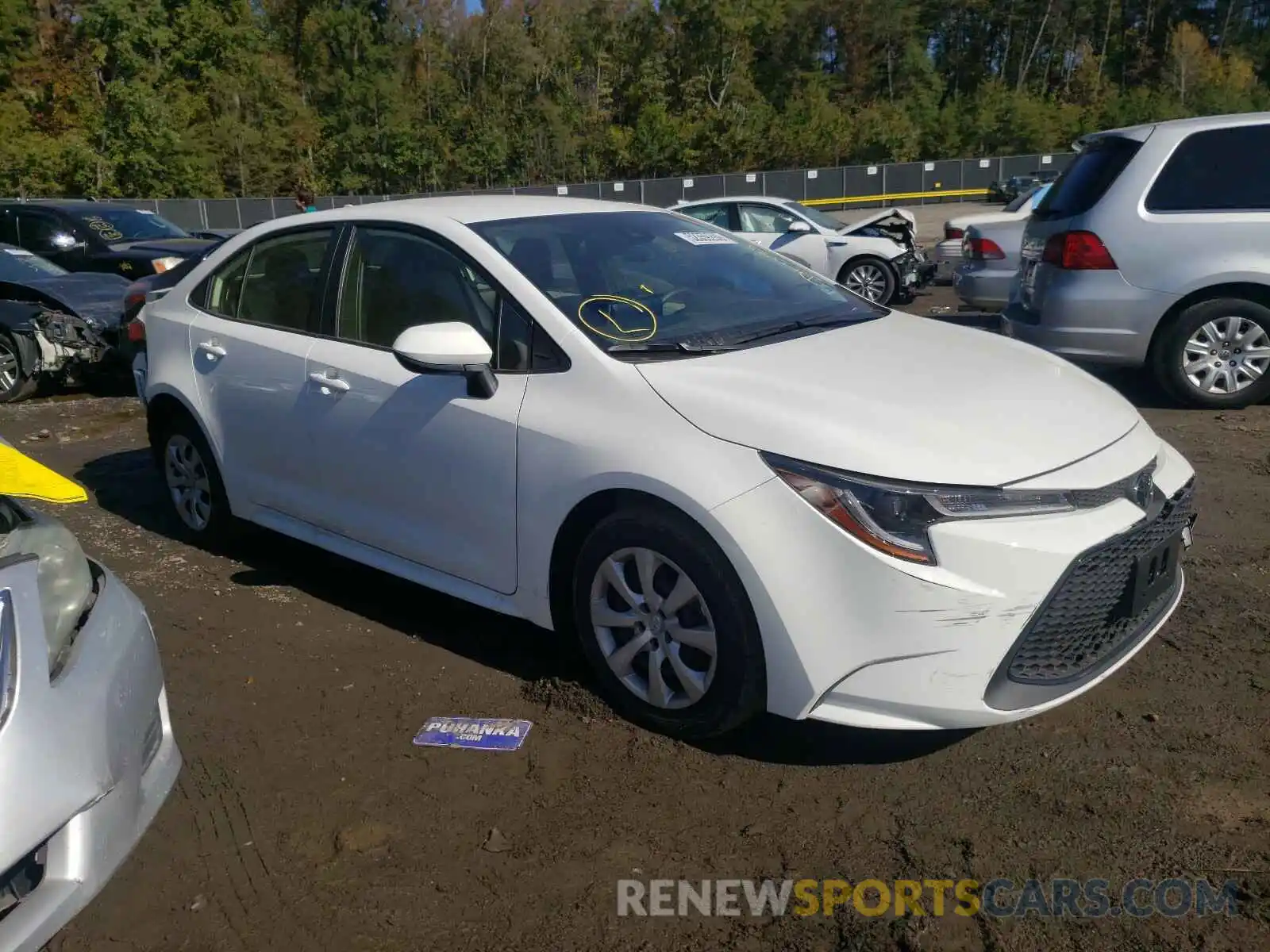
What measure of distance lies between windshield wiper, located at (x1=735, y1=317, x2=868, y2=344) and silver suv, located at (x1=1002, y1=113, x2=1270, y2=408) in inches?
135

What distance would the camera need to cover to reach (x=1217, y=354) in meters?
6.76

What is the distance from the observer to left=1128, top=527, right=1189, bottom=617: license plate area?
117 inches

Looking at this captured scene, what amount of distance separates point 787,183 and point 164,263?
35.9 m

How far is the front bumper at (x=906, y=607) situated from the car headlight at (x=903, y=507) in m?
0.03

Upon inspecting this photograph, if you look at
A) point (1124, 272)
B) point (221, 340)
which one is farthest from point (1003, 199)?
point (221, 340)

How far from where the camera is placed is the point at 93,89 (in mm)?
50062

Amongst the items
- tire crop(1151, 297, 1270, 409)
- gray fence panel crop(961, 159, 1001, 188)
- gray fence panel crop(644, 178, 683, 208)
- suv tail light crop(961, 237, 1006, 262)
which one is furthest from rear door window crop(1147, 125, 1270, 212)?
gray fence panel crop(961, 159, 1001, 188)

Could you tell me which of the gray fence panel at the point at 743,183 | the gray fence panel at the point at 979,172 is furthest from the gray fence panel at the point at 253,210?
the gray fence panel at the point at 979,172

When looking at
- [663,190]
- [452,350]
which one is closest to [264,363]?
[452,350]

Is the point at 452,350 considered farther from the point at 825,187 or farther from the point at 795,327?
the point at 825,187

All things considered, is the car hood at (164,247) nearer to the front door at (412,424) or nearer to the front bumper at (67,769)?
the front door at (412,424)

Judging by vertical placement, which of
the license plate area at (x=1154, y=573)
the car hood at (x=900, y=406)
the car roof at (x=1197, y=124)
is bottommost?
the license plate area at (x=1154, y=573)

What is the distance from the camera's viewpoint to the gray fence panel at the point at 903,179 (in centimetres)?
4438

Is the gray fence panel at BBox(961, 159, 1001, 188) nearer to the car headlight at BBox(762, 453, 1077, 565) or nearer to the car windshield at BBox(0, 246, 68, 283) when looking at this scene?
the car windshield at BBox(0, 246, 68, 283)
